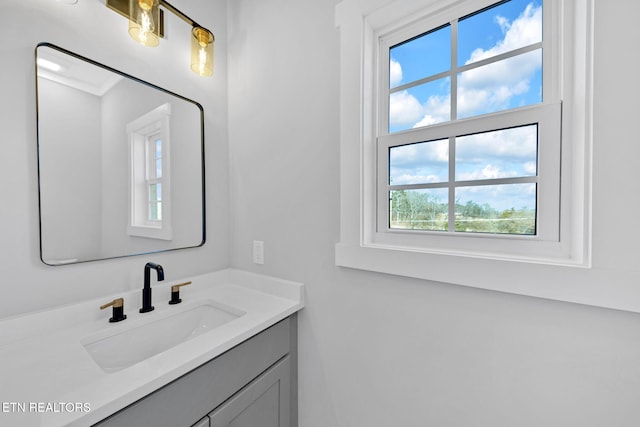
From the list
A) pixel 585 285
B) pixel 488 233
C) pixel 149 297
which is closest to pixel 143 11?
pixel 149 297

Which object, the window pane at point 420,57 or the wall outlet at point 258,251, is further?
the wall outlet at point 258,251

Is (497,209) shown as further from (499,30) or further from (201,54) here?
(201,54)

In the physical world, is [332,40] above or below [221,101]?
above

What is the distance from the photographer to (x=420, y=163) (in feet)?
3.20

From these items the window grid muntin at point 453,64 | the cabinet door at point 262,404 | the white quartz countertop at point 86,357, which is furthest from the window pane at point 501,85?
the cabinet door at point 262,404

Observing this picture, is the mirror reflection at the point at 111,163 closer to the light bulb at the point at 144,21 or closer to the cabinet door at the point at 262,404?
the light bulb at the point at 144,21

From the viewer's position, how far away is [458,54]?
0.90m

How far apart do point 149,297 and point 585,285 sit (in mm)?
1436

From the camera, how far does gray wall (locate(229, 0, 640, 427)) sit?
61cm

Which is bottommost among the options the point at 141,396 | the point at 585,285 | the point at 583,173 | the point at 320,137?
the point at 141,396

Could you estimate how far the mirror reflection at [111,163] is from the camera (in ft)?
2.82

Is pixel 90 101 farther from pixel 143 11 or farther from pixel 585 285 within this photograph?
pixel 585 285

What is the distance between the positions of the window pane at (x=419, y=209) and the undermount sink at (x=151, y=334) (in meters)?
0.77

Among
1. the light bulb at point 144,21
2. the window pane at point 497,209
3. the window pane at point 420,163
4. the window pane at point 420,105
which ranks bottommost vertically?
the window pane at point 497,209
